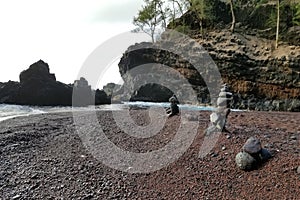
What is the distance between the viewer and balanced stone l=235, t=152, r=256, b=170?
700 cm

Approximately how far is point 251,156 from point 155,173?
2.19 meters

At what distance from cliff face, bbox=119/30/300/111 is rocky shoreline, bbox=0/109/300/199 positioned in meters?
13.6

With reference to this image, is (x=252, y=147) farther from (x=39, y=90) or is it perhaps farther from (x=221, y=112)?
(x=39, y=90)

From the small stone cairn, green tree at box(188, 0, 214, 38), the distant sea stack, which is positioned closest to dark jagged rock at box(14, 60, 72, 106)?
the distant sea stack

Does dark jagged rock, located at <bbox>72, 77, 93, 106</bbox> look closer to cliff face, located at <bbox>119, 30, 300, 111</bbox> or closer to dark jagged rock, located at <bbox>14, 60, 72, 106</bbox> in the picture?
dark jagged rock, located at <bbox>14, 60, 72, 106</bbox>

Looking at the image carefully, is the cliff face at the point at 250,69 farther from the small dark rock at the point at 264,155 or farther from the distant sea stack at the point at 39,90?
the small dark rock at the point at 264,155

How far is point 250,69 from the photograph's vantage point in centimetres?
2455

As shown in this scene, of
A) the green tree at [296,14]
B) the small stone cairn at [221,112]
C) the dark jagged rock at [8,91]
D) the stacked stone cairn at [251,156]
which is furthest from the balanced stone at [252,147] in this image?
the dark jagged rock at [8,91]

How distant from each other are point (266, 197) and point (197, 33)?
27.7 metres

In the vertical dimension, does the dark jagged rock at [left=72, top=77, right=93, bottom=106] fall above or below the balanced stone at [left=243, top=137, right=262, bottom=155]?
above

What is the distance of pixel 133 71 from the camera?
1314 inches

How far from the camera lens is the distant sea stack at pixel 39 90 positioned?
29.5 metres

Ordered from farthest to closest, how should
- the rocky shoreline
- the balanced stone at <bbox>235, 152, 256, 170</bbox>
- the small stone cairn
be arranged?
the small stone cairn < the balanced stone at <bbox>235, 152, 256, 170</bbox> < the rocky shoreline

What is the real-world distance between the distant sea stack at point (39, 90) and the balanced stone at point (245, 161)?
2209cm
